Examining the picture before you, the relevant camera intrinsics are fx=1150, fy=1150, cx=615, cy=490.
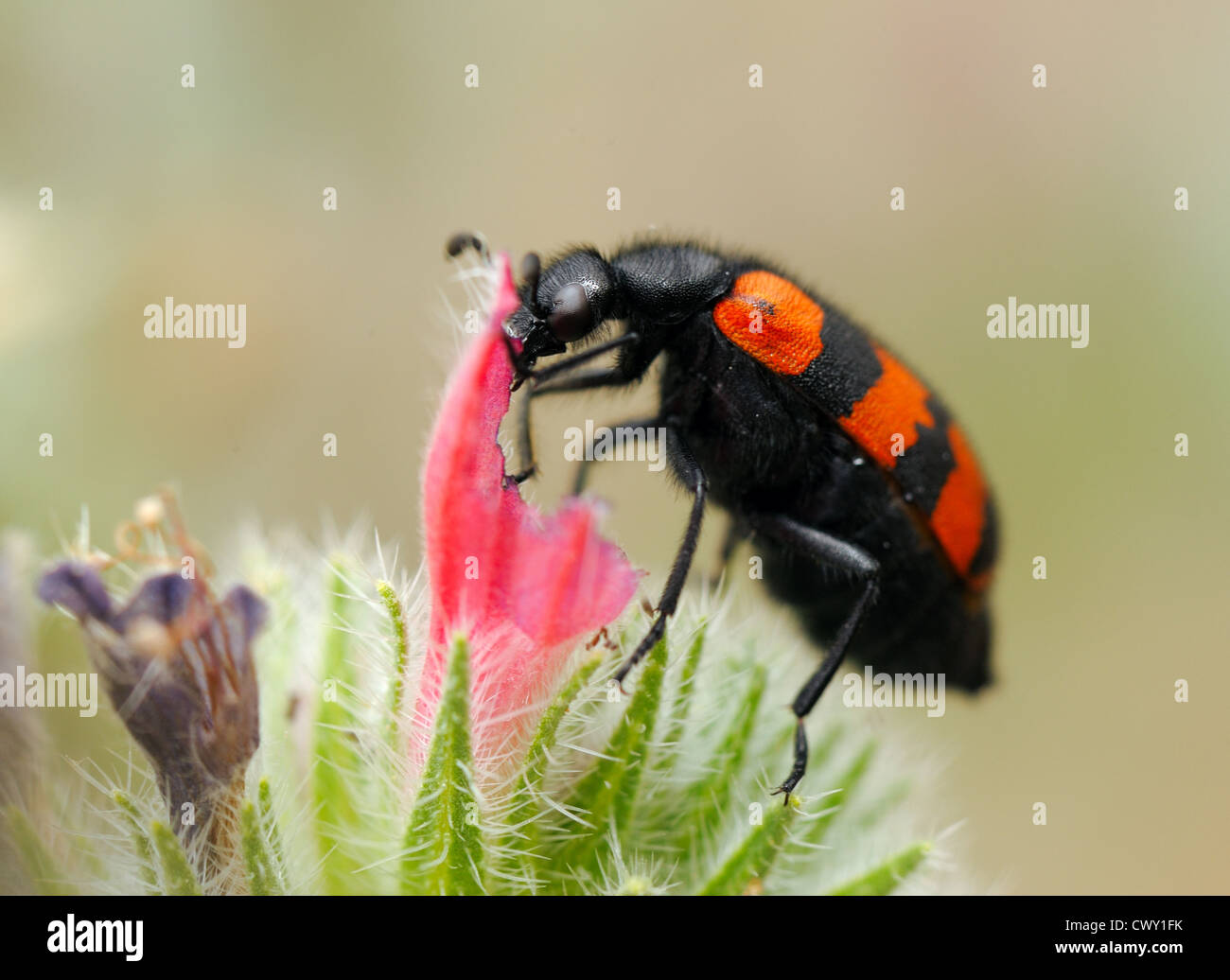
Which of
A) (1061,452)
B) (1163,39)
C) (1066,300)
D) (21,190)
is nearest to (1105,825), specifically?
(1061,452)

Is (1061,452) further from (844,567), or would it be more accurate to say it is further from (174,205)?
(174,205)

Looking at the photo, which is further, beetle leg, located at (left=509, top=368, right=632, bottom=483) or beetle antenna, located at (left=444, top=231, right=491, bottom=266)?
beetle leg, located at (left=509, top=368, right=632, bottom=483)

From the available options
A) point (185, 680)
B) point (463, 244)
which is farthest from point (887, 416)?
point (185, 680)

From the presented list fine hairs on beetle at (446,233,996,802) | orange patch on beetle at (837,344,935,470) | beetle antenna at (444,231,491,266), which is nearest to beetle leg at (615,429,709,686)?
fine hairs on beetle at (446,233,996,802)

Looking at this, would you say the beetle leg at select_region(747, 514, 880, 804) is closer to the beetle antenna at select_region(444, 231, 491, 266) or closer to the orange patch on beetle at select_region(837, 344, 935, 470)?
the orange patch on beetle at select_region(837, 344, 935, 470)

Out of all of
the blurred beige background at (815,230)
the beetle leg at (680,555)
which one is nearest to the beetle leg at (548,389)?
the beetle leg at (680,555)

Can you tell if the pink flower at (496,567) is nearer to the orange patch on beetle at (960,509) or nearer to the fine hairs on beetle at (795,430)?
the fine hairs on beetle at (795,430)
